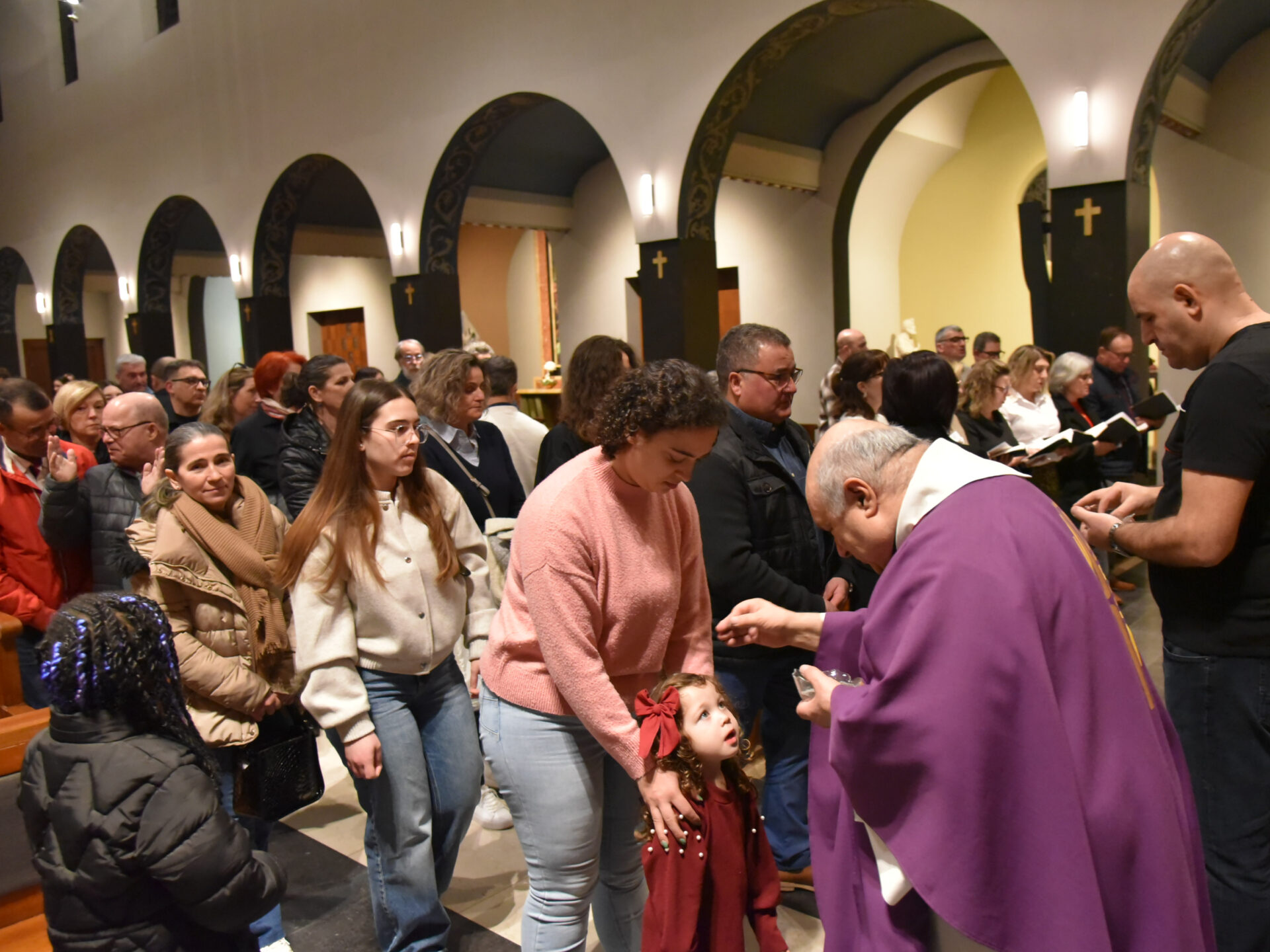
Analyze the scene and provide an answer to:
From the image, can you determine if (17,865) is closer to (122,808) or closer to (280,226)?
(122,808)

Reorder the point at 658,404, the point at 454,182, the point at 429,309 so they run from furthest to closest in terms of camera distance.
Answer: the point at 429,309 → the point at 454,182 → the point at 658,404

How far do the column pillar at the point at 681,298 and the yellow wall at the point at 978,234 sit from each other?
14.4 ft

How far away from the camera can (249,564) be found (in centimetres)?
275

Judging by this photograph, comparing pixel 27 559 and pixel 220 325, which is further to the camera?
pixel 220 325

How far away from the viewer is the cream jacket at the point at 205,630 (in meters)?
2.62

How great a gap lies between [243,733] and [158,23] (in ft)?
44.2

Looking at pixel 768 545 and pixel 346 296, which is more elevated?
pixel 346 296

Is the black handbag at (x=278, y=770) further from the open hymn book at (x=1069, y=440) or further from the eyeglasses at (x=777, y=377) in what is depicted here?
the open hymn book at (x=1069, y=440)

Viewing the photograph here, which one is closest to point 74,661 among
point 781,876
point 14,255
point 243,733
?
point 243,733

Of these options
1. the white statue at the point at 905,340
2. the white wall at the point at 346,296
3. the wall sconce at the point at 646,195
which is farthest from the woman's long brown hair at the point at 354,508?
the white wall at the point at 346,296

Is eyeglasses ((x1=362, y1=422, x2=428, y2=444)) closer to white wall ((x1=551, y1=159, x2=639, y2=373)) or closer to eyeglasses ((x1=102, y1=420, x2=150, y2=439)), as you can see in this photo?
eyeglasses ((x1=102, y1=420, x2=150, y2=439))

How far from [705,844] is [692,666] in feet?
1.25

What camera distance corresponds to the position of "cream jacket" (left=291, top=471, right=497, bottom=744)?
7.80ft

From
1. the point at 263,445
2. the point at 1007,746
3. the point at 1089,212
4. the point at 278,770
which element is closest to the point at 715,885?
the point at 1007,746
